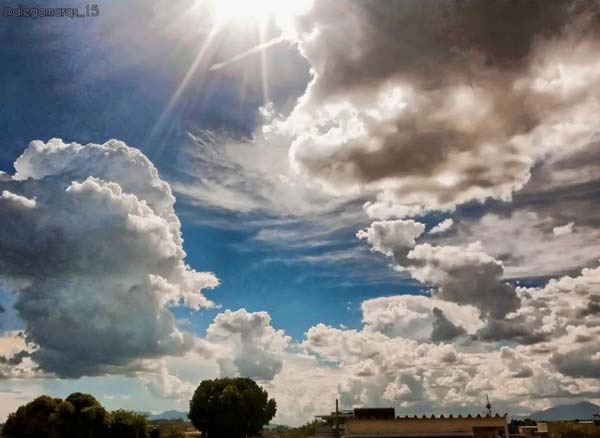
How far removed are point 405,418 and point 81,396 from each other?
60990 millimetres

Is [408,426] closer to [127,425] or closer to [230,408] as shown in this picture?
[230,408]

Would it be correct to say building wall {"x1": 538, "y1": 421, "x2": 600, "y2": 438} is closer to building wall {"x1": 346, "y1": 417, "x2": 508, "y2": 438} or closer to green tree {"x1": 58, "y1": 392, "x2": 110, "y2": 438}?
building wall {"x1": 346, "y1": 417, "x2": 508, "y2": 438}

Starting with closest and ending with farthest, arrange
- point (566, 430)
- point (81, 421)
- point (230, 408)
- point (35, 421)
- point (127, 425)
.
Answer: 1. point (566, 430)
2. point (35, 421)
3. point (81, 421)
4. point (127, 425)
5. point (230, 408)

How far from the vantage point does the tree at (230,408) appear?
329 ft

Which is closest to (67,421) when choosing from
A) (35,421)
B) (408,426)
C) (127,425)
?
(35,421)

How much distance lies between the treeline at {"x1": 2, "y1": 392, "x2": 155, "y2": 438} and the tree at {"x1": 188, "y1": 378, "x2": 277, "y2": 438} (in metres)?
15.2

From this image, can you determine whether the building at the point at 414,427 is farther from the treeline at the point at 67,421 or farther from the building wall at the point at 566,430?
the treeline at the point at 67,421

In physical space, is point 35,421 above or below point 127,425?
above

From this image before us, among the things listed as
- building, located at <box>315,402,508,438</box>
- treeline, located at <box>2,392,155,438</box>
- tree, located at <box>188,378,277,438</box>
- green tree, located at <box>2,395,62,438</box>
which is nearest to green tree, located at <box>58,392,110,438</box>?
treeline, located at <box>2,392,155,438</box>

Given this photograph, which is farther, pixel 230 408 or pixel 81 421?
pixel 230 408

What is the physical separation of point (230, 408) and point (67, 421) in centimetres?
2964

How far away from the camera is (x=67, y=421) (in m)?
87.6

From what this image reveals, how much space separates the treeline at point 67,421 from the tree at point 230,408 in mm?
15177

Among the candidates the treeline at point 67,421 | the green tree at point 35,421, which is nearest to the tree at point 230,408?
the treeline at point 67,421
